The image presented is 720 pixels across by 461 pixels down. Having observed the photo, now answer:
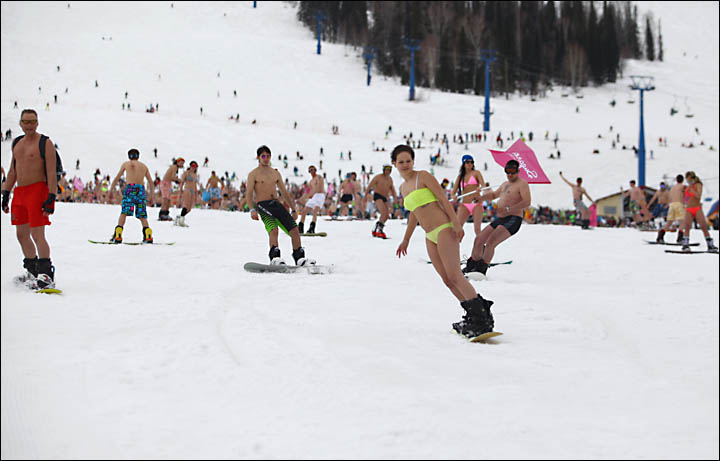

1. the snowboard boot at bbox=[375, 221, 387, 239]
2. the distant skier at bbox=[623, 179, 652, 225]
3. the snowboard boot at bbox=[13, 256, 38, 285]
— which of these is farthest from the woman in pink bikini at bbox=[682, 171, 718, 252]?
the snowboard boot at bbox=[13, 256, 38, 285]

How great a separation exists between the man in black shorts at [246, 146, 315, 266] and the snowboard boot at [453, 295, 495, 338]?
3.28 m

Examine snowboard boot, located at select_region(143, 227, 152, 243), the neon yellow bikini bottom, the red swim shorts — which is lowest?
snowboard boot, located at select_region(143, 227, 152, 243)

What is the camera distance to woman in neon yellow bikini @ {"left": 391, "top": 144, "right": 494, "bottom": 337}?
432cm

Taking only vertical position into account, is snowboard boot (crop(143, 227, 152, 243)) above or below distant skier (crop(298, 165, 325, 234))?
below

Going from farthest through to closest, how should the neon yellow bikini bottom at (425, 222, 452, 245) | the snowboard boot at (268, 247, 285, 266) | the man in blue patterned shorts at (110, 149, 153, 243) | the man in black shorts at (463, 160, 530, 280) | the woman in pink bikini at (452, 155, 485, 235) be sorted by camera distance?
the woman in pink bikini at (452, 155, 485, 235) → the man in blue patterned shorts at (110, 149, 153, 243) → the snowboard boot at (268, 247, 285, 266) → the man in black shorts at (463, 160, 530, 280) → the neon yellow bikini bottom at (425, 222, 452, 245)

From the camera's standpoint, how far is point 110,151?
119 ft

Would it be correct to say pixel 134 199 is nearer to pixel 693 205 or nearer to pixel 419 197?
pixel 419 197

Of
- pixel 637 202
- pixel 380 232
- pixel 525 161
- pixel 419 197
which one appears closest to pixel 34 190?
pixel 419 197

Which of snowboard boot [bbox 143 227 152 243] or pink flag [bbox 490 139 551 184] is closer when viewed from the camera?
pink flag [bbox 490 139 551 184]

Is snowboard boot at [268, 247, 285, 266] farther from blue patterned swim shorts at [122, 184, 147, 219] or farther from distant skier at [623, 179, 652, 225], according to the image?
distant skier at [623, 179, 652, 225]

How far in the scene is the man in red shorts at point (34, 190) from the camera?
5312mm

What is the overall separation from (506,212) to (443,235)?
2.69 metres

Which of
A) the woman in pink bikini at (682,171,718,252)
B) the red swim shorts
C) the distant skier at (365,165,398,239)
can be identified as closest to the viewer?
the red swim shorts

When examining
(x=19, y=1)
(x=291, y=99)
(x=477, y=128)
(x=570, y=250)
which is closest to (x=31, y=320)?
(x=570, y=250)
